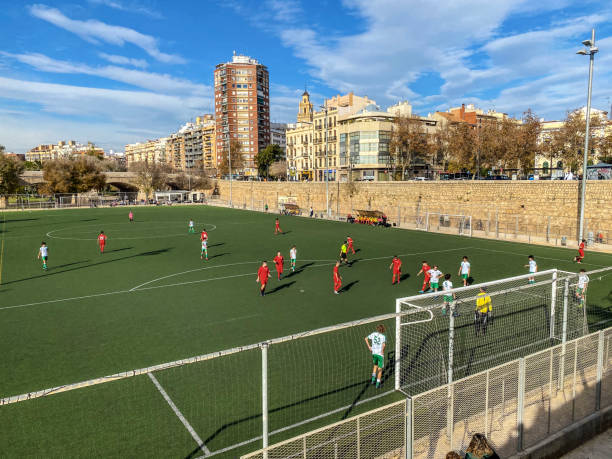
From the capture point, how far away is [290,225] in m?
46.7

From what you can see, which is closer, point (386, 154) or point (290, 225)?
point (290, 225)

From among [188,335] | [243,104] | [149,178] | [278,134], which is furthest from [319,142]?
[188,335]

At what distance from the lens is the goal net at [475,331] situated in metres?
10.1

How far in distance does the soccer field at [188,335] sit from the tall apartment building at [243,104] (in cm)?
10845

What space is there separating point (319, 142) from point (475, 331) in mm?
88465

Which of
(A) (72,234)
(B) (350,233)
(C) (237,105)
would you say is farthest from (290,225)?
(C) (237,105)

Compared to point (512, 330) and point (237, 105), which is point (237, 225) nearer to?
point (512, 330)

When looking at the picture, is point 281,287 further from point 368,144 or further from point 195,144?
point 195,144

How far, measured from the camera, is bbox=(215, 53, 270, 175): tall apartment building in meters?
131

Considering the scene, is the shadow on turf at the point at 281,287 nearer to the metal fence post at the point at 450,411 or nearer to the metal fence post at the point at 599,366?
the metal fence post at the point at 450,411

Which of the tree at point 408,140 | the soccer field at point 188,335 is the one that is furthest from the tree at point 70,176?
the tree at point 408,140

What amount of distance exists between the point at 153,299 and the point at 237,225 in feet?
95.1

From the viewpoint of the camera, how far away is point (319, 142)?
97.9 metres

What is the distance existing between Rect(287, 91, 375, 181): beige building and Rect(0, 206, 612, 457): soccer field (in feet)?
209
